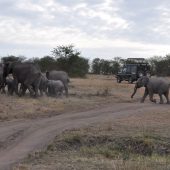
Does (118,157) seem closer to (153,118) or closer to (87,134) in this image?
(87,134)

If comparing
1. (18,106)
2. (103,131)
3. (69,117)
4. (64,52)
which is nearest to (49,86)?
(18,106)

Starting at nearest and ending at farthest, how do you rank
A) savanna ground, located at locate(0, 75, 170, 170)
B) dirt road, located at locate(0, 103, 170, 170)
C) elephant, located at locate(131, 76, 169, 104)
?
savanna ground, located at locate(0, 75, 170, 170), dirt road, located at locate(0, 103, 170, 170), elephant, located at locate(131, 76, 169, 104)

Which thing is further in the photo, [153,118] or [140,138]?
[153,118]

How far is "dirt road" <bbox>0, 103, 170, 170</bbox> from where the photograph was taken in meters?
13.4

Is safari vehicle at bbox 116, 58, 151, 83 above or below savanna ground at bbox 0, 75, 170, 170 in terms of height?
above

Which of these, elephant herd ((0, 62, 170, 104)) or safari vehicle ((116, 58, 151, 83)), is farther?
safari vehicle ((116, 58, 151, 83))

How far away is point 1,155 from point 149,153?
13.9ft

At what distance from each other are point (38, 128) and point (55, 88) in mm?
11561

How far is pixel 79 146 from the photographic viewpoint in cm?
1505

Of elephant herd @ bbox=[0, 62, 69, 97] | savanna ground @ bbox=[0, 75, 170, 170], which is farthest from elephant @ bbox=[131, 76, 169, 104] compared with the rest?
savanna ground @ bbox=[0, 75, 170, 170]

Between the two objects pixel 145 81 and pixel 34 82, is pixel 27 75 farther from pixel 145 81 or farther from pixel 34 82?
pixel 145 81

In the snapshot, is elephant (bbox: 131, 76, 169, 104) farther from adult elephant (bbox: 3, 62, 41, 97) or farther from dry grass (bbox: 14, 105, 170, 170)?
dry grass (bbox: 14, 105, 170, 170)

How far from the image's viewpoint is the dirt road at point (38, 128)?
13438 mm

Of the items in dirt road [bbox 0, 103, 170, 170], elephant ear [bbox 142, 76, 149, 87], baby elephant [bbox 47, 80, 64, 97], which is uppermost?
elephant ear [bbox 142, 76, 149, 87]
